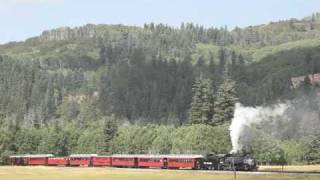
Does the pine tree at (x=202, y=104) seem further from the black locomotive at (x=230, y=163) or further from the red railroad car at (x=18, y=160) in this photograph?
the black locomotive at (x=230, y=163)

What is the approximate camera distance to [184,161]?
96.9m

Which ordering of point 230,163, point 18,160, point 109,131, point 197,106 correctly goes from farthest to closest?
point 109,131
point 197,106
point 18,160
point 230,163

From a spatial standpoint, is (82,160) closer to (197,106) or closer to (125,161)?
Answer: (125,161)

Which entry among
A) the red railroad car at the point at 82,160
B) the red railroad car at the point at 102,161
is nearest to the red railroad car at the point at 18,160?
the red railroad car at the point at 82,160

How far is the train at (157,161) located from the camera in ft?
281

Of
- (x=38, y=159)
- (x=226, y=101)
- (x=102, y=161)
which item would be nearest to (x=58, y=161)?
→ (x=38, y=159)

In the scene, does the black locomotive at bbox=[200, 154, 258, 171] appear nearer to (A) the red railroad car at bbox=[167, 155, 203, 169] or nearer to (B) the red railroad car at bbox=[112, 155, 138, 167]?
(A) the red railroad car at bbox=[167, 155, 203, 169]

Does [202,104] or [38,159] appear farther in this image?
[202,104]

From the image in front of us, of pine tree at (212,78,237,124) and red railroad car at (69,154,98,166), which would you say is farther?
pine tree at (212,78,237,124)

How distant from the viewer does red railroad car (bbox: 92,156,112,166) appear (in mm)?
117812

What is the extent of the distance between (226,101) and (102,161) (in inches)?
1307

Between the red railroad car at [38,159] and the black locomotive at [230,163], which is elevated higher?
the red railroad car at [38,159]

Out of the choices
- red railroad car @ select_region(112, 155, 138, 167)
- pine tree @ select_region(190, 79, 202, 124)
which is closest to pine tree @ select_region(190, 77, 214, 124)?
pine tree @ select_region(190, 79, 202, 124)

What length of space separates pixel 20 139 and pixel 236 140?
348ft
